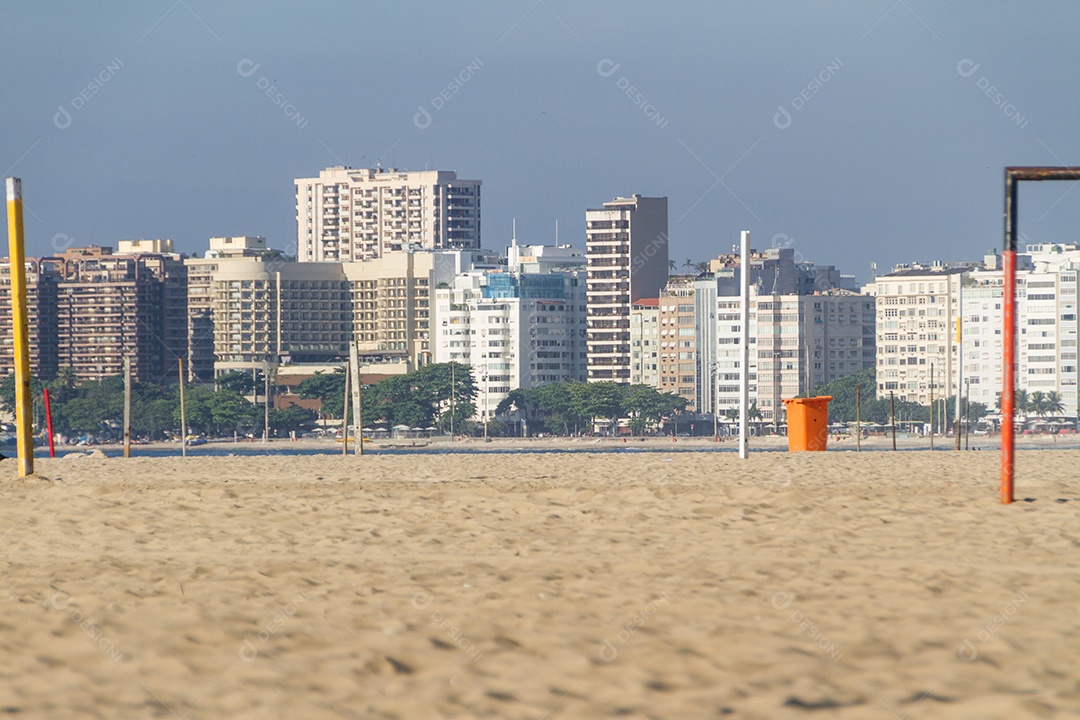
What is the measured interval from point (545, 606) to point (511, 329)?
146313 mm

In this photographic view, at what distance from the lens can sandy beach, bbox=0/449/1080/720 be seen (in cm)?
719

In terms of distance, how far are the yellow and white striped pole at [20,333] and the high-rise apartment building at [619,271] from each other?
138887 mm

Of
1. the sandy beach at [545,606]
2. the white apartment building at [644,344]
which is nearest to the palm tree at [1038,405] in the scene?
the white apartment building at [644,344]

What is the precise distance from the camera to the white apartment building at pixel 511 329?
15450 cm

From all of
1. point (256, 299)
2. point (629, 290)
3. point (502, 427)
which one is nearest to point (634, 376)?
point (629, 290)

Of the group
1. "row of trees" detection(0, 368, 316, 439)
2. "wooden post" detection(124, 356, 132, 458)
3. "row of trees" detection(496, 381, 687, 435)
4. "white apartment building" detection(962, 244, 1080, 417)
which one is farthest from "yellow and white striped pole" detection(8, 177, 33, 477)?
"white apartment building" detection(962, 244, 1080, 417)

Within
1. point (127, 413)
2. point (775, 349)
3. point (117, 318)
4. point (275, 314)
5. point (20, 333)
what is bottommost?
point (127, 413)

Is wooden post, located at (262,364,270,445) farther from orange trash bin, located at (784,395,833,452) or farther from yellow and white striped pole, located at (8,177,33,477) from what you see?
yellow and white striped pole, located at (8,177,33,477)

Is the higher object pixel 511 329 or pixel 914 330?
pixel 511 329

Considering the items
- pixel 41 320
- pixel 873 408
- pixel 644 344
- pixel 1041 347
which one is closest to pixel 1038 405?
pixel 1041 347

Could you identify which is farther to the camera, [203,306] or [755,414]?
[203,306]

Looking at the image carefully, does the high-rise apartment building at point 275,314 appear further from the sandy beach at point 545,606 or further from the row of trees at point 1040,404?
the sandy beach at point 545,606

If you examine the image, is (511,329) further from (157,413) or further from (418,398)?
(157,413)

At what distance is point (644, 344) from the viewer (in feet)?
513
